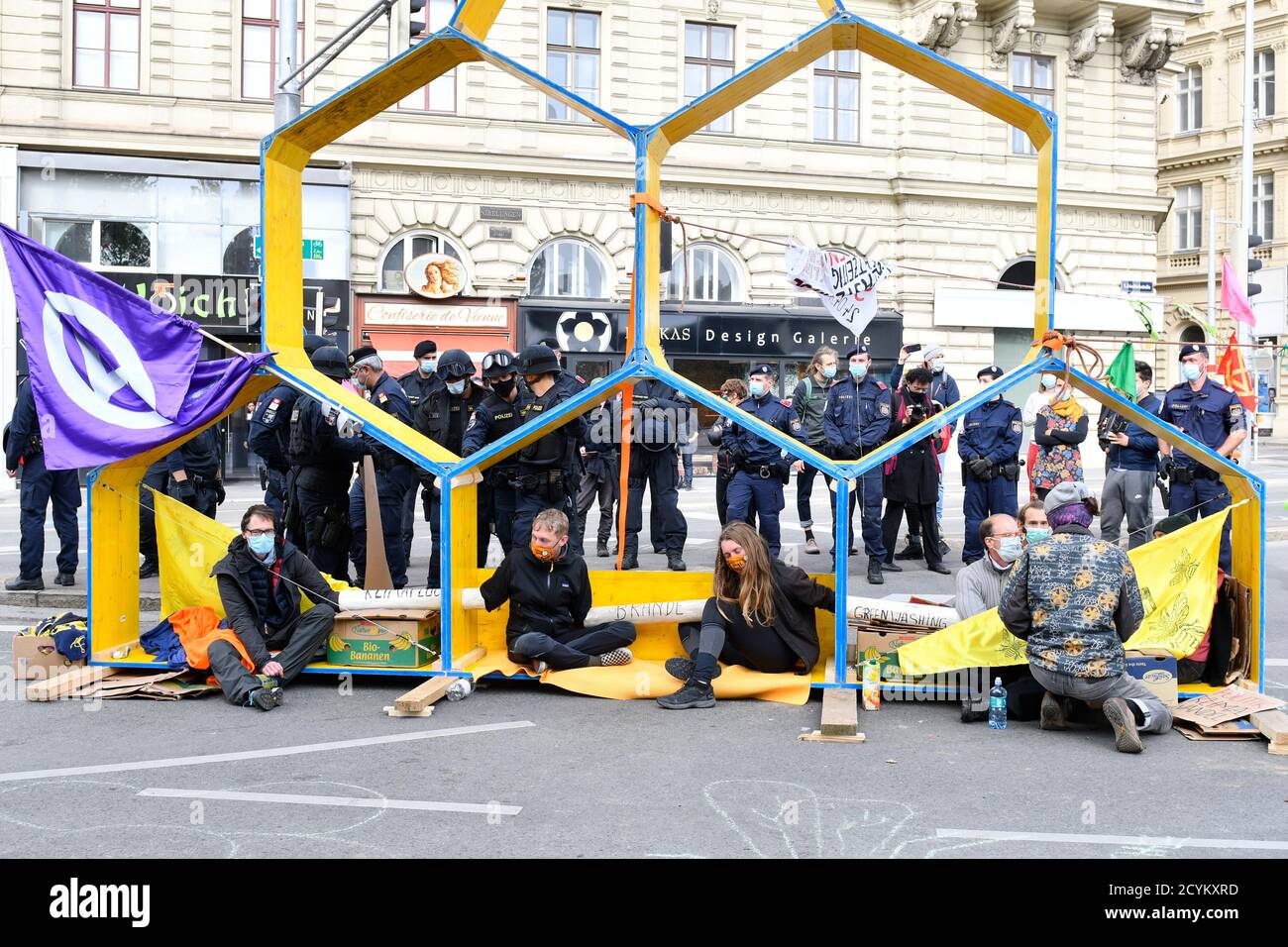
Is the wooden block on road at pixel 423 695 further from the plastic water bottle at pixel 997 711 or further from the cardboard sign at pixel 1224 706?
the cardboard sign at pixel 1224 706

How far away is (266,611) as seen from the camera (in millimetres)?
7609

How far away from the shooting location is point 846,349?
27.4 metres

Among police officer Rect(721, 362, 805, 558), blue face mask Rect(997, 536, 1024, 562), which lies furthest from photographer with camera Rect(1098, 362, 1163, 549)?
blue face mask Rect(997, 536, 1024, 562)

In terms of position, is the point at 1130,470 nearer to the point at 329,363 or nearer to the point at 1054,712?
the point at 1054,712

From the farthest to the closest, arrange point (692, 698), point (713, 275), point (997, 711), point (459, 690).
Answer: point (713, 275) → point (459, 690) → point (692, 698) → point (997, 711)

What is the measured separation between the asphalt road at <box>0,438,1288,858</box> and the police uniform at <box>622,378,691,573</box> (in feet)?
14.9

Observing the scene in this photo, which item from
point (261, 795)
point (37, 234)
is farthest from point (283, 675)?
point (37, 234)

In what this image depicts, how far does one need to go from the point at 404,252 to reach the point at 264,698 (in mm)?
19062

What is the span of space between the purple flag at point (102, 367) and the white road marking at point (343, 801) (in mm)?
2683

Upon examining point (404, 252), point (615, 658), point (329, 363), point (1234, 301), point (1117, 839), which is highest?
point (404, 252)

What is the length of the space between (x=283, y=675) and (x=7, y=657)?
215 centimetres

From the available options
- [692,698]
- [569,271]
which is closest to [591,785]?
[692,698]

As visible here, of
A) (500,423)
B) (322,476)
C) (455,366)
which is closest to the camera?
(500,423)
